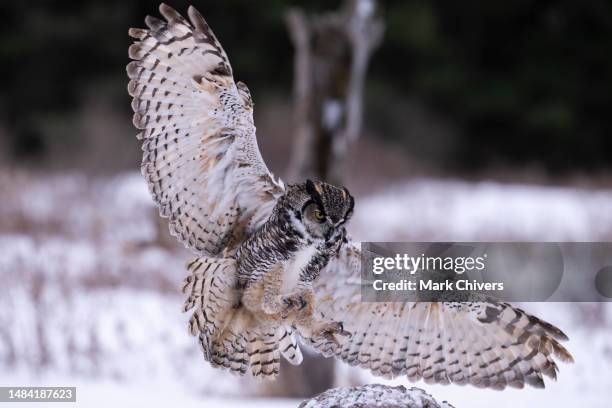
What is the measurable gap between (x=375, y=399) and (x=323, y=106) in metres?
3.27

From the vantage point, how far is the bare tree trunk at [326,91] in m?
5.43

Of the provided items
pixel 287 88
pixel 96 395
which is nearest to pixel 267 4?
pixel 287 88

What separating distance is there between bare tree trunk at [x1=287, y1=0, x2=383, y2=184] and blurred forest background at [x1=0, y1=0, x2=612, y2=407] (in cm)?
151

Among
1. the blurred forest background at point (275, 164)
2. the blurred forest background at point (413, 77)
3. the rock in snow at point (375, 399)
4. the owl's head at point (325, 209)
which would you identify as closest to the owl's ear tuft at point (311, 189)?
the owl's head at point (325, 209)

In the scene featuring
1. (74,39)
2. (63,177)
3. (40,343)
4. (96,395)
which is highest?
(74,39)

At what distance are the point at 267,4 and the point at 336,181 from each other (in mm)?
11642

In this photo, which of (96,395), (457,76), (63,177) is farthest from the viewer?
(457,76)

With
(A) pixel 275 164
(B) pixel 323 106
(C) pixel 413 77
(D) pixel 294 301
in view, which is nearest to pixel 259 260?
(D) pixel 294 301

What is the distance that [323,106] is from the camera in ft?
18.0

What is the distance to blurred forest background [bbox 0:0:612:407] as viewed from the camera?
548cm

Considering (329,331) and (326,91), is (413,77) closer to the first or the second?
(326,91)

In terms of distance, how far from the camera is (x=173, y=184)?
281cm

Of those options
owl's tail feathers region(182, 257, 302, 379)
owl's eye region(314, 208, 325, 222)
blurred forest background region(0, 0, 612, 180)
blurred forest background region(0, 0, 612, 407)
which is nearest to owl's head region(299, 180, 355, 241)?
owl's eye region(314, 208, 325, 222)

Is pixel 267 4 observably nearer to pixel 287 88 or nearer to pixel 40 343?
pixel 287 88
